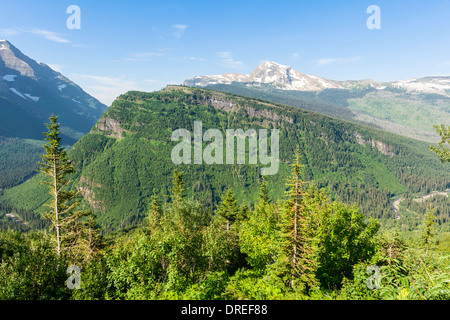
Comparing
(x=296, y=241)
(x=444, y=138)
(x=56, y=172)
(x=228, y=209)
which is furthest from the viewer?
(x=228, y=209)

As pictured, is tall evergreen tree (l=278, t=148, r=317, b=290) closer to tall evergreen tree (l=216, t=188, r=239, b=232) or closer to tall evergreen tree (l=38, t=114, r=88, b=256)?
tall evergreen tree (l=38, t=114, r=88, b=256)

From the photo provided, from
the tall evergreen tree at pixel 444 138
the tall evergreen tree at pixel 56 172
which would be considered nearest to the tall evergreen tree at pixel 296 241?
the tall evergreen tree at pixel 444 138

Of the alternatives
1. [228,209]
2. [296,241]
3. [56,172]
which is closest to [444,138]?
[296,241]

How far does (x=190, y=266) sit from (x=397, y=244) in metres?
34.5

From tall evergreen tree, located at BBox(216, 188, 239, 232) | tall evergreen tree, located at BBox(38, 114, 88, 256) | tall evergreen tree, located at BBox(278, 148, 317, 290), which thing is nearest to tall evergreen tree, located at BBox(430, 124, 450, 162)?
tall evergreen tree, located at BBox(278, 148, 317, 290)

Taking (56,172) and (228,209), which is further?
(228,209)

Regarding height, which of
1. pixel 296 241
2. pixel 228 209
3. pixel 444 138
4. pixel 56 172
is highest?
pixel 444 138

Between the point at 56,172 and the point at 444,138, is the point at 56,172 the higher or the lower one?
the lower one

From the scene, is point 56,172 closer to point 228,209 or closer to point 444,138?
point 228,209

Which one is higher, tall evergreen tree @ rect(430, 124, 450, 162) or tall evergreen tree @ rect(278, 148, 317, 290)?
tall evergreen tree @ rect(430, 124, 450, 162)
